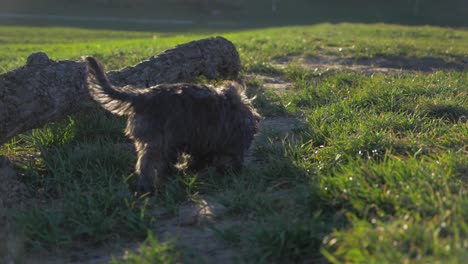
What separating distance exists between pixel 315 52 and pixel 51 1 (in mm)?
33465

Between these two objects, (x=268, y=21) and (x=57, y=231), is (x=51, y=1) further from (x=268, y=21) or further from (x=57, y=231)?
(x=57, y=231)

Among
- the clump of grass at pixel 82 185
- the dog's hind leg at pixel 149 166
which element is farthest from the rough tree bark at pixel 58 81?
the dog's hind leg at pixel 149 166

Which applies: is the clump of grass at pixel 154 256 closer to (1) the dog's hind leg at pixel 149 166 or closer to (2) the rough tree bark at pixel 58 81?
(1) the dog's hind leg at pixel 149 166

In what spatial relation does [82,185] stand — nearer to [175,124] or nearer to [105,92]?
[105,92]

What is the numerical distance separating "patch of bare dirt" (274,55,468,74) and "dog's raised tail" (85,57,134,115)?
6.05 meters

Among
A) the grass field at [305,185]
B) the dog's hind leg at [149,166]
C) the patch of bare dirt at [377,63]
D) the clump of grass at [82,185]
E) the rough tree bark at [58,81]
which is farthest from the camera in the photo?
the patch of bare dirt at [377,63]

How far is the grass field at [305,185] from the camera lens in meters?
3.26

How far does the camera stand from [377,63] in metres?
10.9

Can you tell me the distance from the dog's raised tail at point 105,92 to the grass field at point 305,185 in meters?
0.60

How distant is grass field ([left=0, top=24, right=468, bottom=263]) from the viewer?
3258 mm

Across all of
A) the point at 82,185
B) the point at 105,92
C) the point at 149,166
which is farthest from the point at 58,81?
the point at 149,166

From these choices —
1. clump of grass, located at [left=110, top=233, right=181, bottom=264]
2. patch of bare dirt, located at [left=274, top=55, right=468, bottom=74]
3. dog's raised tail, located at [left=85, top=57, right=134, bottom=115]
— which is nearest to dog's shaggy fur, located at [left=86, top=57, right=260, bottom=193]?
dog's raised tail, located at [left=85, top=57, right=134, bottom=115]

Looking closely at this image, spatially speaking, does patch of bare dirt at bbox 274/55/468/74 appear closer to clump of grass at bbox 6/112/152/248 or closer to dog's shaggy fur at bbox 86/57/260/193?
clump of grass at bbox 6/112/152/248

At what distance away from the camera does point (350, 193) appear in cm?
375
